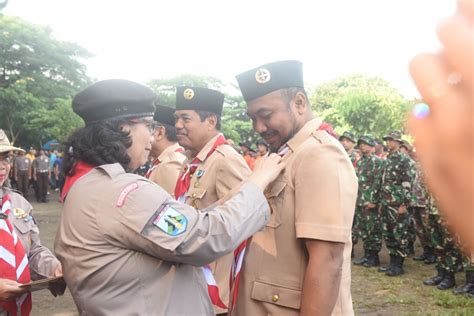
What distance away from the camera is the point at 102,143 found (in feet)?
6.25

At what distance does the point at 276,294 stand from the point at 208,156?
1833mm

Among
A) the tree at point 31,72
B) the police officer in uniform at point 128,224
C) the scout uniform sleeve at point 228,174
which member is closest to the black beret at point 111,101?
the police officer in uniform at point 128,224

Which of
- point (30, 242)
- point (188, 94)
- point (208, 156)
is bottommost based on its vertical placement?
point (30, 242)

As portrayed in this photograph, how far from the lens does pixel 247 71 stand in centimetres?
228

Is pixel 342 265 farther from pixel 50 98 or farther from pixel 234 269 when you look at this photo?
pixel 50 98

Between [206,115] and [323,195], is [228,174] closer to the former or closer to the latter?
[206,115]

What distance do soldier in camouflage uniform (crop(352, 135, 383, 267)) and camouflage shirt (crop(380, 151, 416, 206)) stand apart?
10.6 inches

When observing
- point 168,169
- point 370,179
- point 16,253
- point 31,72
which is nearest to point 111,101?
point 16,253

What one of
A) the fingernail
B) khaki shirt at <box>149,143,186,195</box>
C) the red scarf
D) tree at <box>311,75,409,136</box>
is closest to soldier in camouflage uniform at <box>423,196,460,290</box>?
khaki shirt at <box>149,143,186,195</box>

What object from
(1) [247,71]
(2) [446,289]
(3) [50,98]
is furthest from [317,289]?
(3) [50,98]

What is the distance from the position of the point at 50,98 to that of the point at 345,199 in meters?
26.2

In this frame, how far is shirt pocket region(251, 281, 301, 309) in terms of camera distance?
196cm

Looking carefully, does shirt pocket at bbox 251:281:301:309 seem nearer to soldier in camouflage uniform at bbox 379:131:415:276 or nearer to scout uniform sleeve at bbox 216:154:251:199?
scout uniform sleeve at bbox 216:154:251:199

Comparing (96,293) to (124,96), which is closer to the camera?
(96,293)
